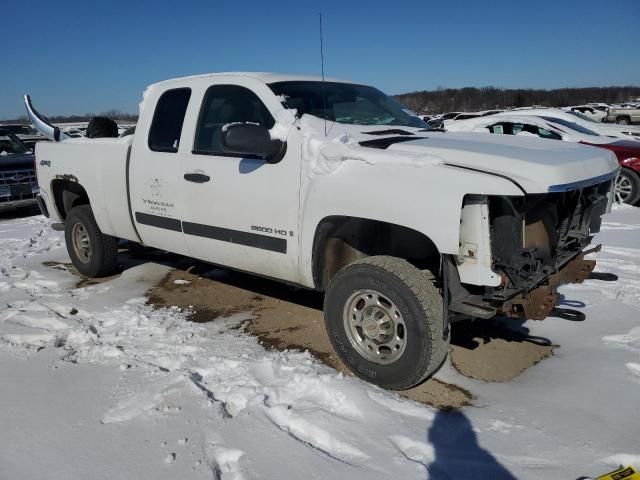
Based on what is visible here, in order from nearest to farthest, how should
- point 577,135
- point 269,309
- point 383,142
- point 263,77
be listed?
point 383,142
point 263,77
point 269,309
point 577,135

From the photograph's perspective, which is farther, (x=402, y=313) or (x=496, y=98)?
(x=496, y=98)

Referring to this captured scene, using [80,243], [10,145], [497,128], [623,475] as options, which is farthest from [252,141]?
[10,145]

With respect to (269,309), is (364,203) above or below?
above

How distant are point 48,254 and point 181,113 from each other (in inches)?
147

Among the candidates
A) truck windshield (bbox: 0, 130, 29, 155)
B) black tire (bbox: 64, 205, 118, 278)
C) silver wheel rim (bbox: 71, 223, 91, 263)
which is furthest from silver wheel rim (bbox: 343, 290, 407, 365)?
truck windshield (bbox: 0, 130, 29, 155)

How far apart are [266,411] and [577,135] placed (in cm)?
918

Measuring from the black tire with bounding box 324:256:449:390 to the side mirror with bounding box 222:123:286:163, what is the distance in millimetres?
940

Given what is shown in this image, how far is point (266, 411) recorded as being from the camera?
9.76ft

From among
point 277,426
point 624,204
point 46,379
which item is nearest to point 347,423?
point 277,426

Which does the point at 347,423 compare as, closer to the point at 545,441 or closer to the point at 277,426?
the point at 277,426

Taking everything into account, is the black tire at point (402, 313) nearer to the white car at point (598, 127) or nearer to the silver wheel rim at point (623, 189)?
the silver wheel rim at point (623, 189)

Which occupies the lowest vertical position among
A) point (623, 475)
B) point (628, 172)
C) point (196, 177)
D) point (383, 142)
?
point (623, 475)

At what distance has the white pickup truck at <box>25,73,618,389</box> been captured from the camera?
294cm

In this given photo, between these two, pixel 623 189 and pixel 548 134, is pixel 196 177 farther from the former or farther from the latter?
pixel 548 134
